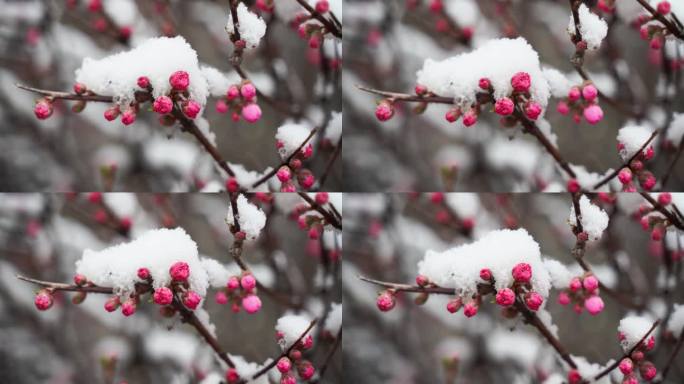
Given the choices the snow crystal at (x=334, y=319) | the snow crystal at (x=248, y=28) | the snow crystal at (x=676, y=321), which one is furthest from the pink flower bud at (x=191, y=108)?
the snow crystal at (x=676, y=321)

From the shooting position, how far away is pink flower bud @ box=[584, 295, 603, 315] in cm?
179

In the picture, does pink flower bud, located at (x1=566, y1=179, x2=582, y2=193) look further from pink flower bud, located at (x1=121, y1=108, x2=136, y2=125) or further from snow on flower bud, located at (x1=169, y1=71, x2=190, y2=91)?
pink flower bud, located at (x1=121, y1=108, x2=136, y2=125)

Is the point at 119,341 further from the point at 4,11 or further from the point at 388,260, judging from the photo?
the point at 4,11

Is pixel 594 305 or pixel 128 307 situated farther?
pixel 594 305

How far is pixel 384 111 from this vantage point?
178 cm

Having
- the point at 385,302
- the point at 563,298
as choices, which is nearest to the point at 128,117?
the point at 385,302

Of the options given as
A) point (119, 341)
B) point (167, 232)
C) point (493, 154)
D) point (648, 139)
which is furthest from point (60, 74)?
point (648, 139)

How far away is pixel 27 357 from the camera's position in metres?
1.81

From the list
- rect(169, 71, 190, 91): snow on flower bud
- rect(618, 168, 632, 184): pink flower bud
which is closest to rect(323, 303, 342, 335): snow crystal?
rect(169, 71, 190, 91): snow on flower bud

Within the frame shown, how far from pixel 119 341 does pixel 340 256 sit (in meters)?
0.55

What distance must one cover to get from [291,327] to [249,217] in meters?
0.28

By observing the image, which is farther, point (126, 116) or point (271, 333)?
point (271, 333)

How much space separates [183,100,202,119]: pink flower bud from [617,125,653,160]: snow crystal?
98cm

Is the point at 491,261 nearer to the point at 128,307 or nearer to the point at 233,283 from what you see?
the point at 233,283
